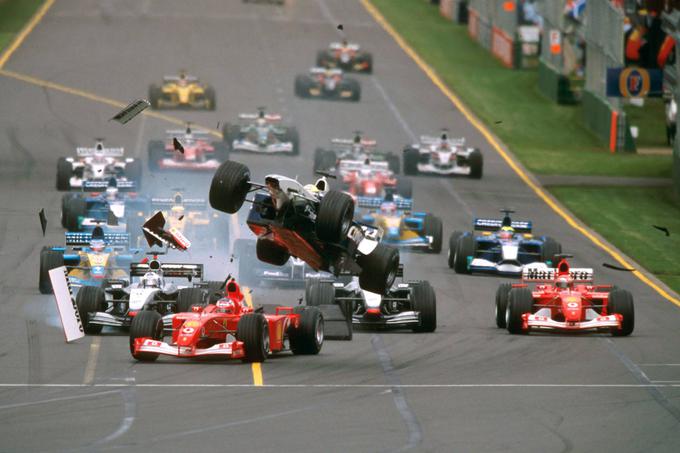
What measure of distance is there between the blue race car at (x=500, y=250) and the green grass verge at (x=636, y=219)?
3310mm

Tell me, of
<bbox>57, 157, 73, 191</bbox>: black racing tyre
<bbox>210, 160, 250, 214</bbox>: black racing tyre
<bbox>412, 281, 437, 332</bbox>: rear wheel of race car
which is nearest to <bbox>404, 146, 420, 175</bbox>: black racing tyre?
<bbox>57, 157, 73, 191</bbox>: black racing tyre

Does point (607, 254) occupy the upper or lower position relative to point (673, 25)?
lower

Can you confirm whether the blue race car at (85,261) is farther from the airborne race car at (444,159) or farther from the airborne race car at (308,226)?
the airborne race car at (444,159)

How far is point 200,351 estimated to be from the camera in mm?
29422

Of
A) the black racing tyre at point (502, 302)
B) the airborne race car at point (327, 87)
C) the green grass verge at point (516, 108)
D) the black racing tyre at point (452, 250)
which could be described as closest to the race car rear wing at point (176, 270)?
the black racing tyre at point (502, 302)

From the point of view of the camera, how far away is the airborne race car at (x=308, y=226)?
28188 millimetres

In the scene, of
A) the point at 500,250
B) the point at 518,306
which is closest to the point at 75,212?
the point at 500,250

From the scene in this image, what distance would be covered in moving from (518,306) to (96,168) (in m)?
20.5

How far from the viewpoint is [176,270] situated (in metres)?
34.5

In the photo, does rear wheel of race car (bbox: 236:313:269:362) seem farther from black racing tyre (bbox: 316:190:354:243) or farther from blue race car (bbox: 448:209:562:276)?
blue race car (bbox: 448:209:562:276)

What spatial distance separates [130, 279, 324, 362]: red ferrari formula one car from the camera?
29.2 m

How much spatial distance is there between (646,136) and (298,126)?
14.6m

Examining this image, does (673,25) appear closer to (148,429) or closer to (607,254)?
(607,254)

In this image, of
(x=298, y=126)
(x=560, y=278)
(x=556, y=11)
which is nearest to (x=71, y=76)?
(x=298, y=126)
